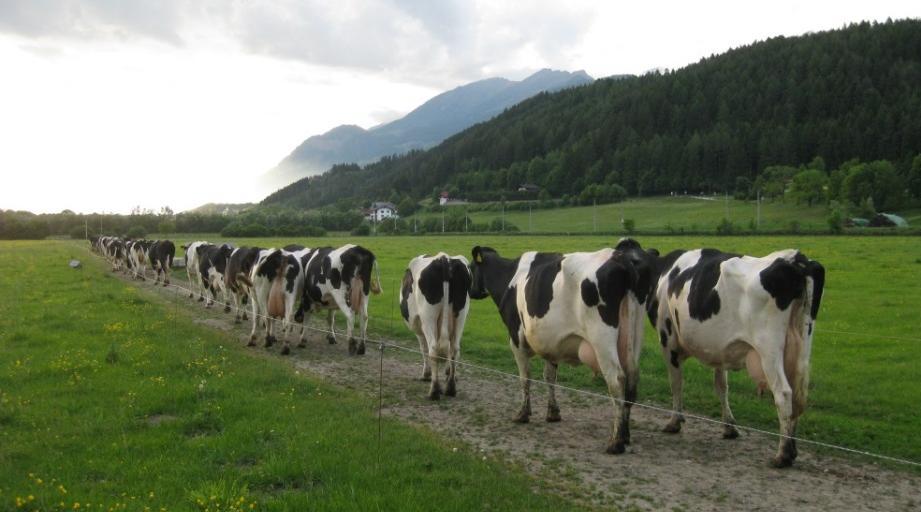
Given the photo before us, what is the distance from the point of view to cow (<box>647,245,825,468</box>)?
333 inches

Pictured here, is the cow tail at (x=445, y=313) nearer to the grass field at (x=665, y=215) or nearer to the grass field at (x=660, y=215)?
the grass field at (x=665, y=215)

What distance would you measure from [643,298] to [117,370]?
10.2 m

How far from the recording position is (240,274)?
773 inches

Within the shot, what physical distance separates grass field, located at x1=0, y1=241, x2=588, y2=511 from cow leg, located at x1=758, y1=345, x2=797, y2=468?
3.31 meters

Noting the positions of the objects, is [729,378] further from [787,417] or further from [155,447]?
[155,447]

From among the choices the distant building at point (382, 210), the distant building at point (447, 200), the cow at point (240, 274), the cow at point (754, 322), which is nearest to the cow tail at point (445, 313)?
the cow at point (754, 322)

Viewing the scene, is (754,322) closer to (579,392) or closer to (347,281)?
(579,392)

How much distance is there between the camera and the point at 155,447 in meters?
8.43

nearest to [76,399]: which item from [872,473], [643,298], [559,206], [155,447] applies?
[155,447]

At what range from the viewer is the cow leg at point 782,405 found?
830cm

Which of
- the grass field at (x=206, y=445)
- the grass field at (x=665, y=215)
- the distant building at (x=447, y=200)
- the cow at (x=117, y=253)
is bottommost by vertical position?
the grass field at (x=206, y=445)

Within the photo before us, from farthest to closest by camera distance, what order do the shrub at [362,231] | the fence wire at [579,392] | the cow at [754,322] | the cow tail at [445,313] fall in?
the shrub at [362,231] → the cow tail at [445,313] → the cow at [754,322] → the fence wire at [579,392]

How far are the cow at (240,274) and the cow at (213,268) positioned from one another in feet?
8.15

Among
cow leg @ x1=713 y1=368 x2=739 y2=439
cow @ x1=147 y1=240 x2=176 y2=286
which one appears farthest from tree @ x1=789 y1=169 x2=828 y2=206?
cow leg @ x1=713 y1=368 x2=739 y2=439
